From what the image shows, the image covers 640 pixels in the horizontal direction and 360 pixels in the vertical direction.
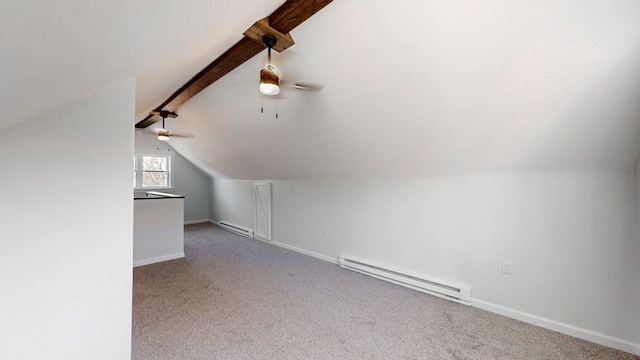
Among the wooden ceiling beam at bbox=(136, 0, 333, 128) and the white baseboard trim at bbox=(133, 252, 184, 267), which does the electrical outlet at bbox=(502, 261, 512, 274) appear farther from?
the white baseboard trim at bbox=(133, 252, 184, 267)

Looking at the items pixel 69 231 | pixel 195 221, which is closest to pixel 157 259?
pixel 69 231

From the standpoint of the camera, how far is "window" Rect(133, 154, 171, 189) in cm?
639

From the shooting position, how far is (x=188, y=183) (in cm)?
716

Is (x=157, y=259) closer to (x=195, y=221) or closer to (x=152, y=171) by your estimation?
(x=195, y=221)

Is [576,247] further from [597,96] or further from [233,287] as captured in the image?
[233,287]

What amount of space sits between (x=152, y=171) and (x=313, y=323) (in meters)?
6.33

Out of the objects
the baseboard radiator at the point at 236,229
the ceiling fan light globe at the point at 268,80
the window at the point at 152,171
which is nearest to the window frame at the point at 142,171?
the window at the point at 152,171

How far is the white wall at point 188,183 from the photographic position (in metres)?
6.64

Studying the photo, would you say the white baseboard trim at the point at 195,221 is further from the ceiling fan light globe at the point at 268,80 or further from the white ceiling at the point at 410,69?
the ceiling fan light globe at the point at 268,80

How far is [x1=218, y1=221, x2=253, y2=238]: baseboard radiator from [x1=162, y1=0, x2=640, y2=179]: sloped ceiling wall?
3.38 meters

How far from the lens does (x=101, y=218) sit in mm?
1558

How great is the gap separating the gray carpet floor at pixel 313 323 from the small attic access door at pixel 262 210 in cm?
171

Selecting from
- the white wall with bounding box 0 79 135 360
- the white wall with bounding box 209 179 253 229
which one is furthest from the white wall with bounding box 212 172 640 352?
the white wall with bounding box 209 179 253 229

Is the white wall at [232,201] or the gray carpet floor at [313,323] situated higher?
the white wall at [232,201]
